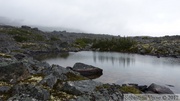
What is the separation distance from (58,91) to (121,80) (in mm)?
32508

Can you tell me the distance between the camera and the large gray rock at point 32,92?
2784 centimetres

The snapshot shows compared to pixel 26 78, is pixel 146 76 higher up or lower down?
lower down

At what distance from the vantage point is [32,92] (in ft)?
92.7

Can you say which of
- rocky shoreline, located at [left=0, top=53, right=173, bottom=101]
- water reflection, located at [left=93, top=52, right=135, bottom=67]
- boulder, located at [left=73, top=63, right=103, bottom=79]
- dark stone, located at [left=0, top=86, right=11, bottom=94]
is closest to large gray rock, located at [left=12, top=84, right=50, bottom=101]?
rocky shoreline, located at [left=0, top=53, right=173, bottom=101]

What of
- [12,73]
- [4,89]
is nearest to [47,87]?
[4,89]

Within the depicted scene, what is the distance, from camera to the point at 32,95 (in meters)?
27.9

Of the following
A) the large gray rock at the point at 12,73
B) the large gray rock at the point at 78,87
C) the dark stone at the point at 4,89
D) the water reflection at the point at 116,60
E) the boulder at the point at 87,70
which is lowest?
the water reflection at the point at 116,60

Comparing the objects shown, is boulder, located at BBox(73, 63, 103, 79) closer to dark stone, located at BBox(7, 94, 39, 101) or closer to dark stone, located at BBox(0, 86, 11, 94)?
dark stone, located at BBox(0, 86, 11, 94)

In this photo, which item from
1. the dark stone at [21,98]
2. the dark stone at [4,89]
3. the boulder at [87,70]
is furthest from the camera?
the boulder at [87,70]

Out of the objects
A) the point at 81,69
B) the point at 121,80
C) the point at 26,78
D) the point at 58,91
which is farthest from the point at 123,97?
the point at 81,69

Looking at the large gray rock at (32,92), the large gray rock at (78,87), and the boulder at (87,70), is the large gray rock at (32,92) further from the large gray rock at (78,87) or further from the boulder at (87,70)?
the boulder at (87,70)

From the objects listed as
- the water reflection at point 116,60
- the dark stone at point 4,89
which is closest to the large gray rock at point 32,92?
the dark stone at point 4,89

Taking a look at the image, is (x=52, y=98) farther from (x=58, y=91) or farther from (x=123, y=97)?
(x=123, y=97)

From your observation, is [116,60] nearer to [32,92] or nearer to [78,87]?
[78,87]
